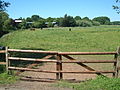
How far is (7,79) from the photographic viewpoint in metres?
9.99

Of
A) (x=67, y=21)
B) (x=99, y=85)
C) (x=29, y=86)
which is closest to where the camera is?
(x=99, y=85)

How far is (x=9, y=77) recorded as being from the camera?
1017 centimetres

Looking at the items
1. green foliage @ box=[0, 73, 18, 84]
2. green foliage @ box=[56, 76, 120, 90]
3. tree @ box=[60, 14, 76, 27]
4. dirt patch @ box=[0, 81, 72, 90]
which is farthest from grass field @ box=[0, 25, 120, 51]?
tree @ box=[60, 14, 76, 27]

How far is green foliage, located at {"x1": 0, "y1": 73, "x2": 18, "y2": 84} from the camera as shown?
31.6 feet

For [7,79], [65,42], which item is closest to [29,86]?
[7,79]

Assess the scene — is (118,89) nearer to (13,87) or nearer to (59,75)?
(59,75)

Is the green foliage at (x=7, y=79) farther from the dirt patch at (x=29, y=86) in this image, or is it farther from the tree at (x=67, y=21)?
the tree at (x=67, y=21)

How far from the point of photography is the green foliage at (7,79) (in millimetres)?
9623

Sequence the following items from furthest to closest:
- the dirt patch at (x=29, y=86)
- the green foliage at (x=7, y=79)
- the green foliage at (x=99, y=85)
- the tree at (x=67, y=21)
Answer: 1. the tree at (x=67, y=21)
2. the green foliage at (x=7, y=79)
3. the dirt patch at (x=29, y=86)
4. the green foliage at (x=99, y=85)

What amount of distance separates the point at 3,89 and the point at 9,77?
150cm

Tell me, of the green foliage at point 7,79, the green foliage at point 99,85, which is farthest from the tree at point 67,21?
the green foliage at point 99,85

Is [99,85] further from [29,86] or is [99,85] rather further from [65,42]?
[65,42]

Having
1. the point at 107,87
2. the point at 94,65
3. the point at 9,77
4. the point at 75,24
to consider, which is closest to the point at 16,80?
the point at 9,77

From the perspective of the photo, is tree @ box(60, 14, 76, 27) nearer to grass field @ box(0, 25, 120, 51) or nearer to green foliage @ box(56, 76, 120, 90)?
grass field @ box(0, 25, 120, 51)
